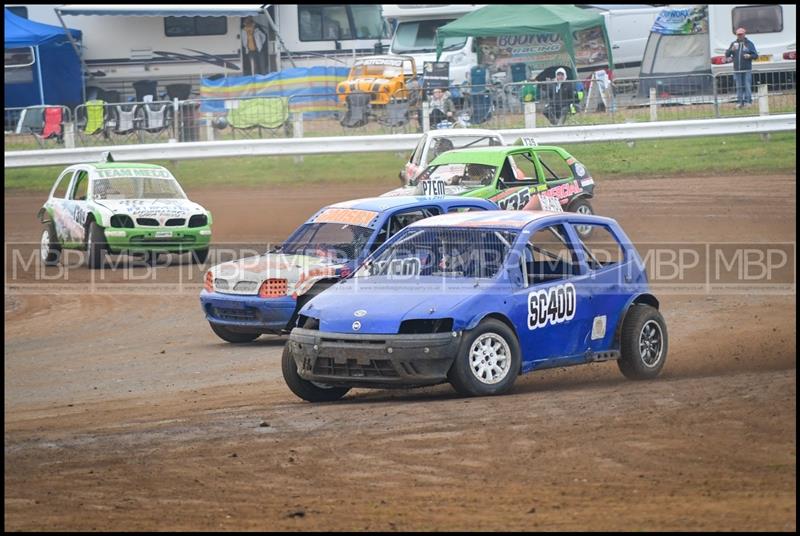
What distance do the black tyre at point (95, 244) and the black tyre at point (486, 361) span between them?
33.4ft

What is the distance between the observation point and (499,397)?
873 centimetres

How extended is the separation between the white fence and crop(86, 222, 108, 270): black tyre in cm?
710

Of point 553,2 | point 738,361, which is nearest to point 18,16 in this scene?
point 553,2

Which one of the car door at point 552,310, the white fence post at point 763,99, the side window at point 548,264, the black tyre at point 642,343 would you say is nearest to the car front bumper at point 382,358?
the car door at point 552,310

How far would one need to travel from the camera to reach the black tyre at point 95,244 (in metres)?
17.9

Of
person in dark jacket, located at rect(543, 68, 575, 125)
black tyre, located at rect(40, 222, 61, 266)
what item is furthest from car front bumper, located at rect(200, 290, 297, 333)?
person in dark jacket, located at rect(543, 68, 575, 125)

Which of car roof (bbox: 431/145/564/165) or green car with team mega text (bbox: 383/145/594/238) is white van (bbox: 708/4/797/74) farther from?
car roof (bbox: 431/145/564/165)

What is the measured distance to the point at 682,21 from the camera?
29.3m

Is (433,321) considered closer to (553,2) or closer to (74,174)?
(74,174)

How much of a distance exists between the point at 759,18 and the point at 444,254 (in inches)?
806

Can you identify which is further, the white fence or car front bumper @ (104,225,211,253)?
the white fence

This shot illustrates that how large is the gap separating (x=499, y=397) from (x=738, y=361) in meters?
2.60

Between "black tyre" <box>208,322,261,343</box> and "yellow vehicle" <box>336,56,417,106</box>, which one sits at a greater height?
"yellow vehicle" <box>336,56,417,106</box>

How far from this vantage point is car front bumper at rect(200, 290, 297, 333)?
470 inches
